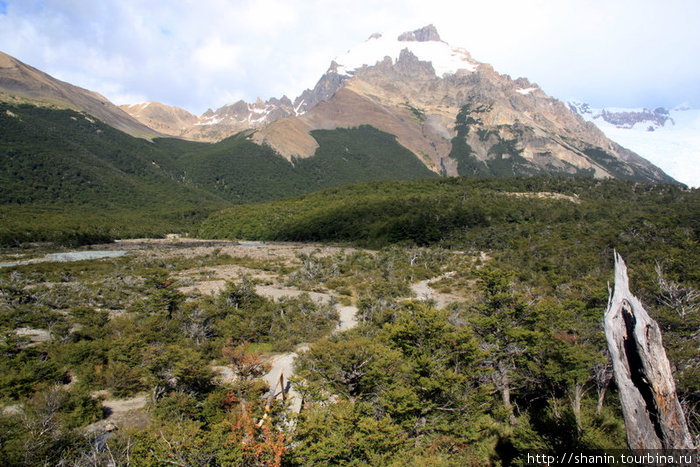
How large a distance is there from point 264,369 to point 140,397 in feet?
20.6

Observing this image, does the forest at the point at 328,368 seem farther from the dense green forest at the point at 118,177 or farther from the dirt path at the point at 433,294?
the dense green forest at the point at 118,177

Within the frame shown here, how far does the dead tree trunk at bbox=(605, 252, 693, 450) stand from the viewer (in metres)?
3.84

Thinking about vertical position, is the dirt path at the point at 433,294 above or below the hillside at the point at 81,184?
below

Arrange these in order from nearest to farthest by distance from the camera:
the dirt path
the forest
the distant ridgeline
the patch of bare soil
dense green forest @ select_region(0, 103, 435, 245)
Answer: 1. the forest
2. the patch of bare soil
3. the dirt path
4. the distant ridgeline
5. dense green forest @ select_region(0, 103, 435, 245)

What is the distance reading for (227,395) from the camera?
14.3 metres

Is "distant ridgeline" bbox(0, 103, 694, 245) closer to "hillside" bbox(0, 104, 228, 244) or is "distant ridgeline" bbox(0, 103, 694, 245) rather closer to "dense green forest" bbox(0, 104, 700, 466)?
"hillside" bbox(0, 104, 228, 244)

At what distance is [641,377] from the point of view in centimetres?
417

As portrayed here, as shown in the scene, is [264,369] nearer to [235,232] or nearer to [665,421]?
[665,421]

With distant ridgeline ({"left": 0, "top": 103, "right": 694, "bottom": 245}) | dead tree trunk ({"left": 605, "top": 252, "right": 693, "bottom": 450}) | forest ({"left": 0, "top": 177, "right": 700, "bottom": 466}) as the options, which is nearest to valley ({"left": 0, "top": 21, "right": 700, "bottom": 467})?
forest ({"left": 0, "top": 177, "right": 700, "bottom": 466})

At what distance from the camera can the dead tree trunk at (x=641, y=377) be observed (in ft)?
12.6

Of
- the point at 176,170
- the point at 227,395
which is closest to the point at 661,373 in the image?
the point at 227,395

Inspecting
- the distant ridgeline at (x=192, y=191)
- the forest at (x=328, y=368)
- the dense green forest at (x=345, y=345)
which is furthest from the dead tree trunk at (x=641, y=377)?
the distant ridgeline at (x=192, y=191)

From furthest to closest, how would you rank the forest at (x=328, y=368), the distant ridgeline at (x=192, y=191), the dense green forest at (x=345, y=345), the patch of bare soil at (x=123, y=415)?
the distant ridgeline at (x=192, y=191) → the patch of bare soil at (x=123, y=415) → the dense green forest at (x=345, y=345) → the forest at (x=328, y=368)

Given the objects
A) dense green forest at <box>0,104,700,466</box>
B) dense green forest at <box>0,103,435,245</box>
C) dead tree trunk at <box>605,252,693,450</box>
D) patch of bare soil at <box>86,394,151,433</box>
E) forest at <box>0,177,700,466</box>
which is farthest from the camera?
dense green forest at <box>0,103,435,245</box>
